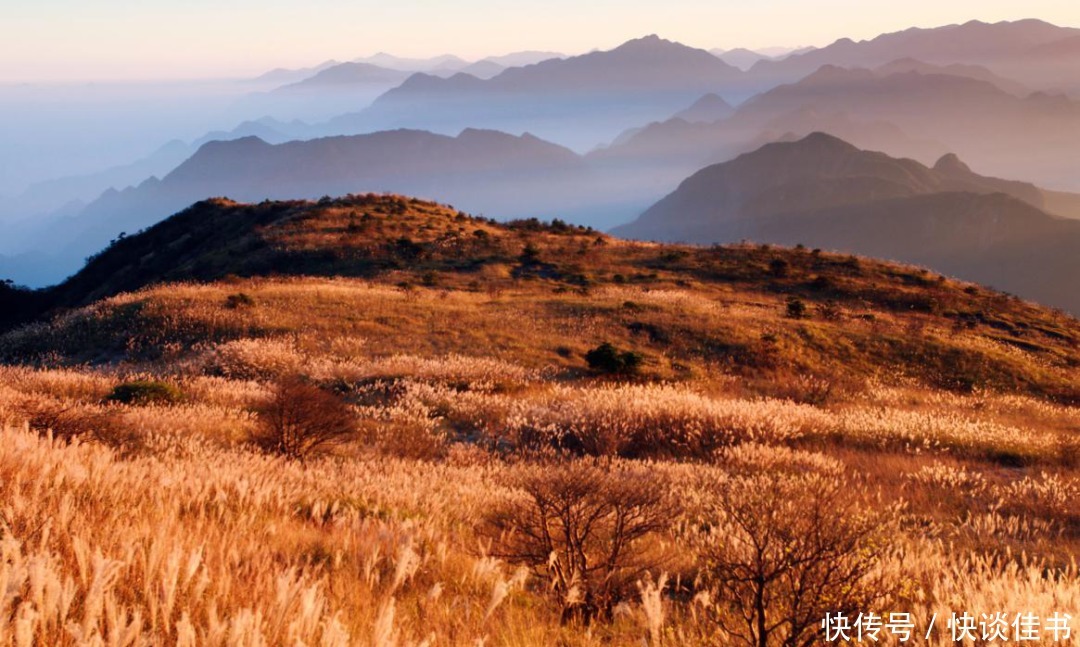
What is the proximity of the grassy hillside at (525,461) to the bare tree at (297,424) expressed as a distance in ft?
0.26

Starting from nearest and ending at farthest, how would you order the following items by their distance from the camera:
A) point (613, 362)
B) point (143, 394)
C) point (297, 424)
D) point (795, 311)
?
point (297, 424), point (143, 394), point (613, 362), point (795, 311)

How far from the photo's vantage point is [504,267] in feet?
133

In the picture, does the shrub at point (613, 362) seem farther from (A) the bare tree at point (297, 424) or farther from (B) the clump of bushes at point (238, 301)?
(B) the clump of bushes at point (238, 301)

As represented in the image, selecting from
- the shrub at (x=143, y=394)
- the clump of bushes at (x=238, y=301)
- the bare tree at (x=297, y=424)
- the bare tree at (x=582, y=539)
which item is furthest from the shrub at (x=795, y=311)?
the bare tree at (x=582, y=539)

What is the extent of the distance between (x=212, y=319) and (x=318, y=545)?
72.1 ft

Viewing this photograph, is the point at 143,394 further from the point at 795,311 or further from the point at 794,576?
the point at 795,311

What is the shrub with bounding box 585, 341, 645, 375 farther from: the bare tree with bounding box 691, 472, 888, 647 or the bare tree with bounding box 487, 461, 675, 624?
the bare tree with bounding box 691, 472, 888, 647

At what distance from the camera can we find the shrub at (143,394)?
1174 cm

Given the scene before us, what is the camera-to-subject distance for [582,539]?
15.5ft

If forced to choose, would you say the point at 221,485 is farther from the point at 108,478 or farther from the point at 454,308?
the point at 454,308

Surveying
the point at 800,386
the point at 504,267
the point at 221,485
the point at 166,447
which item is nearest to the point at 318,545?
the point at 221,485

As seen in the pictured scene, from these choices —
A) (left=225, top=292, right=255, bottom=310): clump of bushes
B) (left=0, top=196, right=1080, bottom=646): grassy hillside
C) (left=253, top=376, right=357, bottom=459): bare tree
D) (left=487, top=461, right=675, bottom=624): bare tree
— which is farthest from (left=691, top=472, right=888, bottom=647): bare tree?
(left=225, top=292, right=255, bottom=310): clump of bushes

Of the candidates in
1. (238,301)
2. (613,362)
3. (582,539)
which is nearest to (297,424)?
(582,539)

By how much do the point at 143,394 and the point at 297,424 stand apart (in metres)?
4.56
